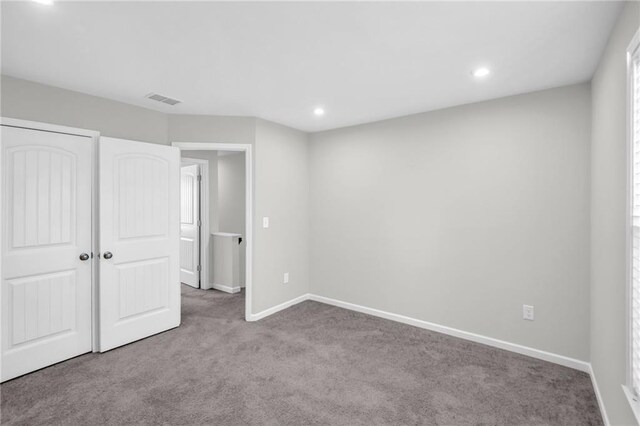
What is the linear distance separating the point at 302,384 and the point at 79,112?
3.11 m

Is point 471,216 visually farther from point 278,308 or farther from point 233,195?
point 233,195

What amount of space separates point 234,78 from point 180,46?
58 cm

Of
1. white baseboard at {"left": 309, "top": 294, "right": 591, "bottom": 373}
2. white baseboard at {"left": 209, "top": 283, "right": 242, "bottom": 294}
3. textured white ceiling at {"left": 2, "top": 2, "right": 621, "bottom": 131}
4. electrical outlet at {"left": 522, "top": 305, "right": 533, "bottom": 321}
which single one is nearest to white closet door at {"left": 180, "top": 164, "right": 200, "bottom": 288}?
white baseboard at {"left": 209, "top": 283, "right": 242, "bottom": 294}

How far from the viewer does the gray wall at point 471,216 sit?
2.72 m

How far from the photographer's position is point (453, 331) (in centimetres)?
335

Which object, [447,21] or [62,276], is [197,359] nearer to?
[62,276]

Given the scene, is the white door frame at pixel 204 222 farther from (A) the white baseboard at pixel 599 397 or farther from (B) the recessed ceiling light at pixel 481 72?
(A) the white baseboard at pixel 599 397

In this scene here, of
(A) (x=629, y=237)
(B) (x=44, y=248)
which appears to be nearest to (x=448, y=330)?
(A) (x=629, y=237)

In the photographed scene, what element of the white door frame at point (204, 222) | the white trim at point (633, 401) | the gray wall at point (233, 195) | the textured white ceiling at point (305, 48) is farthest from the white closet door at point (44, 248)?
the white trim at point (633, 401)

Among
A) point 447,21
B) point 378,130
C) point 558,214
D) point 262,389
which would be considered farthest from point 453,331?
point 447,21

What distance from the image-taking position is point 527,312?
291 cm

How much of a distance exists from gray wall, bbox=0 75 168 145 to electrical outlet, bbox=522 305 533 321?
4.07 metres

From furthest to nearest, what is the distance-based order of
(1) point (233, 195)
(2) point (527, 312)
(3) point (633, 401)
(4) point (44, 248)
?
(1) point (233, 195) < (2) point (527, 312) < (4) point (44, 248) < (3) point (633, 401)

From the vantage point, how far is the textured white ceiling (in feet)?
5.71
